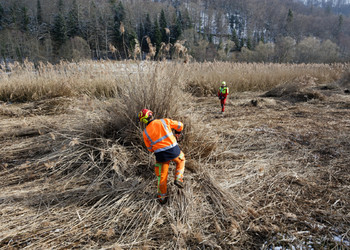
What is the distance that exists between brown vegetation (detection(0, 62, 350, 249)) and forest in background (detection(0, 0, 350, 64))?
131 cm

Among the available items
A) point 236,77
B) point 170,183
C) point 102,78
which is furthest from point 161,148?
point 236,77

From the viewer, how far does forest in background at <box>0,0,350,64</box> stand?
25391mm

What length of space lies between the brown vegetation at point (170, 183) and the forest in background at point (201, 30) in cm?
131

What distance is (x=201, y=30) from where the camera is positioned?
6488 cm

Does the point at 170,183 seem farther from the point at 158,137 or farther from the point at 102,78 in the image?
the point at 102,78

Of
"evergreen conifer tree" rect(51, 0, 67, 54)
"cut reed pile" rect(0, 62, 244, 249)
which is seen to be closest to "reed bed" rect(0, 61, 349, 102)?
"cut reed pile" rect(0, 62, 244, 249)

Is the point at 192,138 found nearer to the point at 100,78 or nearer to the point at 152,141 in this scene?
the point at 152,141

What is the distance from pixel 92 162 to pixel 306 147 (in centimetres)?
320

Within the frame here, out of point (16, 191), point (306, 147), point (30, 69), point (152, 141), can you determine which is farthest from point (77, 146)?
point (30, 69)

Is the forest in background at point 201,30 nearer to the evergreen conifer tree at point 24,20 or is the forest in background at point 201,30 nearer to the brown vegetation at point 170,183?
the evergreen conifer tree at point 24,20

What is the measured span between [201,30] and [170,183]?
72.5 meters

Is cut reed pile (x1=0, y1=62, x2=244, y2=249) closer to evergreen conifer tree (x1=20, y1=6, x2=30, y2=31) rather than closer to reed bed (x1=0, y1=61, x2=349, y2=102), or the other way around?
reed bed (x1=0, y1=61, x2=349, y2=102)

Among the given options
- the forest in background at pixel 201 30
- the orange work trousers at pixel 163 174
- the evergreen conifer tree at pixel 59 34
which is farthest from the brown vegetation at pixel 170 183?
the evergreen conifer tree at pixel 59 34

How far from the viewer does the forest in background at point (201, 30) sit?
83.3ft
